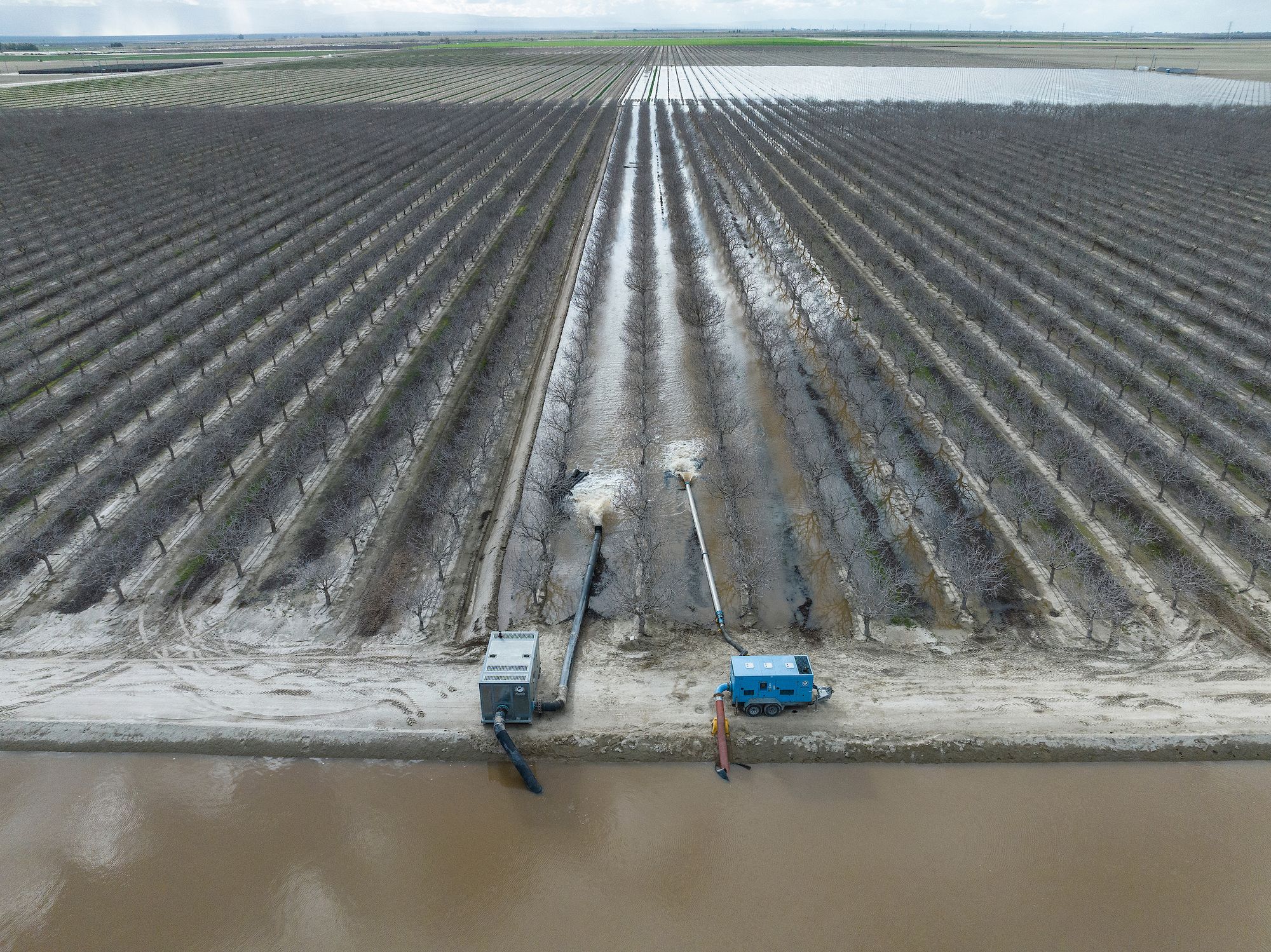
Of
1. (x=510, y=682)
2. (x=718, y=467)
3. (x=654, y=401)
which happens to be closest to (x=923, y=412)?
(x=718, y=467)

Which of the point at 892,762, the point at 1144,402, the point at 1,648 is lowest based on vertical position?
the point at 1,648

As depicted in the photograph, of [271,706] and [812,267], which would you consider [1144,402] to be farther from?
[271,706]

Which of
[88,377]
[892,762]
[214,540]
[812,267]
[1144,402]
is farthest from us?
[812,267]

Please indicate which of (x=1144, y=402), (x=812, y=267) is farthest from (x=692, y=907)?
(x=812, y=267)

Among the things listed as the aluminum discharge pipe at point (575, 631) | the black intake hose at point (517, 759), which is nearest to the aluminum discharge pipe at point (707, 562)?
the aluminum discharge pipe at point (575, 631)

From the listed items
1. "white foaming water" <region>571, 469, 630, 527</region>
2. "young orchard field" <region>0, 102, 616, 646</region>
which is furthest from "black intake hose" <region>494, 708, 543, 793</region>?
"white foaming water" <region>571, 469, 630, 527</region>

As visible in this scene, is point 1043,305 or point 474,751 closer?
point 474,751

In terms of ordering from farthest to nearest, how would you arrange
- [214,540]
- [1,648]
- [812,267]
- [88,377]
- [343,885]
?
[812,267], [88,377], [214,540], [1,648], [343,885]

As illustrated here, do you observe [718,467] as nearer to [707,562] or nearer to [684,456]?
[684,456]
